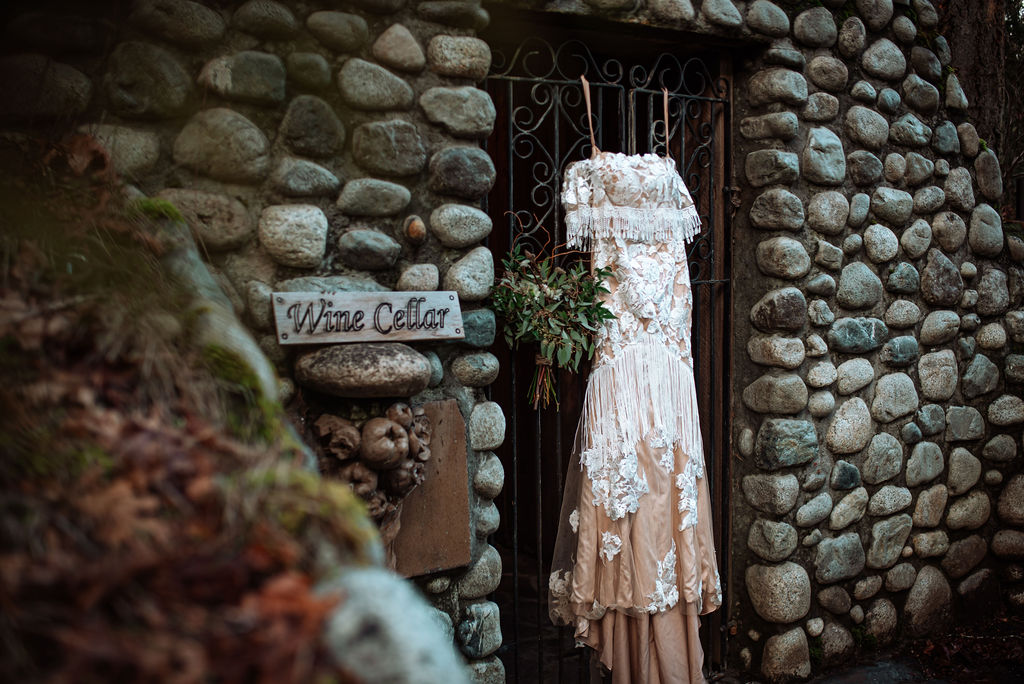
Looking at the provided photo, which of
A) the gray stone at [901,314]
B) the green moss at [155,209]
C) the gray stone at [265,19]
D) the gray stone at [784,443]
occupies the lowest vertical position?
the gray stone at [784,443]

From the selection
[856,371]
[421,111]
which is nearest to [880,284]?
[856,371]

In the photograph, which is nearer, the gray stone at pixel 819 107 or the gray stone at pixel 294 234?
the gray stone at pixel 294 234

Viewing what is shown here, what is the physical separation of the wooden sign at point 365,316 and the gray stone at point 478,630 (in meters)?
0.89

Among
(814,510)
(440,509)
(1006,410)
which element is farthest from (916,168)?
(440,509)

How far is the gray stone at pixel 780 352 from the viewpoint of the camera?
9.80ft

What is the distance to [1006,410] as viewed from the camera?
12.0ft

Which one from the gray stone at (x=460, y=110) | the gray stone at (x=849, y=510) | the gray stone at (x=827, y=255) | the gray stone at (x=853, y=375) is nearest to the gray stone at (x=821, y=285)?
the gray stone at (x=827, y=255)

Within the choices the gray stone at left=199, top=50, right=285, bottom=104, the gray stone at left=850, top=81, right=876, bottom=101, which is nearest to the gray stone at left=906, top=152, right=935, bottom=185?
the gray stone at left=850, top=81, right=876, bottom=101

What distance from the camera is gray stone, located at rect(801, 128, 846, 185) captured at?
302 centimetres

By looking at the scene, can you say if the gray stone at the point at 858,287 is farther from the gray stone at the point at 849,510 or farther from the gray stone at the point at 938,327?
the gray stone at the point at 849,510

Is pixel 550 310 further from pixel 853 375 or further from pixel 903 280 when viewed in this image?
pixel 903 280

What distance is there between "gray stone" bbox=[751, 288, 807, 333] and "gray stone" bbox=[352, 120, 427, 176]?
160cm

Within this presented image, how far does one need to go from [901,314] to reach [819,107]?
39.6 inches

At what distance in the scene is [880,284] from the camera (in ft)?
10.5
